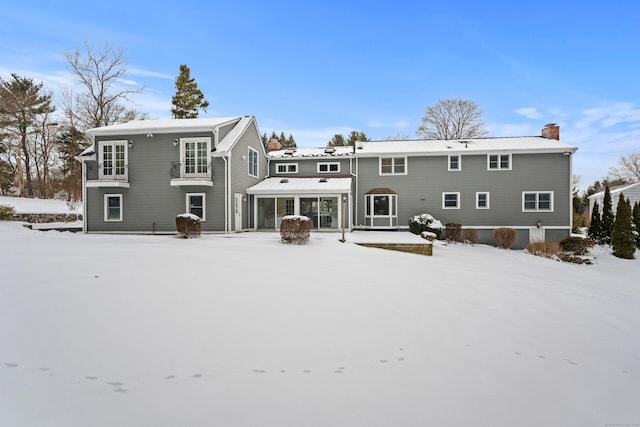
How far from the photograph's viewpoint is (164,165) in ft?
60.4

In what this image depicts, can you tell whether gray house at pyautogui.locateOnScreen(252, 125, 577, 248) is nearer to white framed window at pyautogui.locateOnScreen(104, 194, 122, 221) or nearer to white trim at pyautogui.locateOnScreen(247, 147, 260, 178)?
white trim at pyautogui.locateOnScreen(247, 147, 260, 178)

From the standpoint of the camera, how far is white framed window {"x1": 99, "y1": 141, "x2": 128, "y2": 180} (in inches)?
738

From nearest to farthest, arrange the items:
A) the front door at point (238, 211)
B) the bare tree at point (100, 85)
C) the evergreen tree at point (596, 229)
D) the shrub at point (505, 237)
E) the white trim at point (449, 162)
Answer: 1. the front door at point (238, 211)
2. the shrub at point (505, 237)
3. the evergreen tree at point (596, 229)
4. the white trim at point (449, 162)
5. the bare tree at point (100, 85)

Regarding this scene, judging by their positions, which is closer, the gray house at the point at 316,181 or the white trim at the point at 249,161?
the gray house at the point at 316,181

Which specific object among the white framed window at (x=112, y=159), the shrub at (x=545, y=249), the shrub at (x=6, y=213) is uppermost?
the white framed window at (x=112, y=159)

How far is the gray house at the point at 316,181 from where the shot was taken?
59.6ft

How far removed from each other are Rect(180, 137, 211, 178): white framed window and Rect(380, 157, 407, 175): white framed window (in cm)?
1120

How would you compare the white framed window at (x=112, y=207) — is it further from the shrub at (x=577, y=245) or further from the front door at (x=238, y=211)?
the shrub at (x=577, y=245)

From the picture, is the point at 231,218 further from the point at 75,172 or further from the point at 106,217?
the point at 75,172

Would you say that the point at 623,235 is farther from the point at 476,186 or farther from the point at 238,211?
the point at 238,211

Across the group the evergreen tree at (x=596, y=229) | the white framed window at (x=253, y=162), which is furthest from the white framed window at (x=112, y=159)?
the evergreen tree at (x=596, y=229)

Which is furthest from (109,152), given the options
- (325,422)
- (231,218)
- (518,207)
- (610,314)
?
(518,207)

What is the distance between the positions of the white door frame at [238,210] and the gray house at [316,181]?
0.06 m

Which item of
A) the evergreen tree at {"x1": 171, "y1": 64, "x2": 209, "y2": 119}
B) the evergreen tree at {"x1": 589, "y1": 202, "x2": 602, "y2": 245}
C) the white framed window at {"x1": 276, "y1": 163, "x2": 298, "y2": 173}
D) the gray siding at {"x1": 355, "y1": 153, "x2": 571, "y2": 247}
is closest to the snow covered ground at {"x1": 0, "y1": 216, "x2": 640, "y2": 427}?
the gray siding at {"x1": 355, "y1": 153, "x2": 571, "y2": 247}
